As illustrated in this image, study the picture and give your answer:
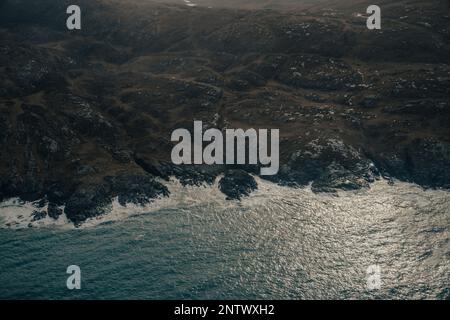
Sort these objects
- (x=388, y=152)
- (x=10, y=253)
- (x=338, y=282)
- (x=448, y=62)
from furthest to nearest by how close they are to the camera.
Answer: (x=448, y=62) → (x=388, y=152) → (x=10, y=253) → (x=338, y=282)

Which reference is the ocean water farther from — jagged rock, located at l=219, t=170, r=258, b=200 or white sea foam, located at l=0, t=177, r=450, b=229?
jagged rock, located at l=219, t=170, r=258, b=200

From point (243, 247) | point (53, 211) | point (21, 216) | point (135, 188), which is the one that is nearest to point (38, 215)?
point (53, 211)

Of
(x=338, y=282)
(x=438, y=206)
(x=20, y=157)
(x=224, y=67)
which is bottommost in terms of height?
(x=338, y=282)

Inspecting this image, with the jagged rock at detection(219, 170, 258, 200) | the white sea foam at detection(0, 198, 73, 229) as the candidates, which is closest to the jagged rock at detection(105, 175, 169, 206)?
the white sea foam at detection(0, 198, 73, 229)

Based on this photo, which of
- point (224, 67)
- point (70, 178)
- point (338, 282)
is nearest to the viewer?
point (338, 282)

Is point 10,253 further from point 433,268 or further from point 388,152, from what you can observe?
point 388,152

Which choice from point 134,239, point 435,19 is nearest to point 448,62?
point 435,19
